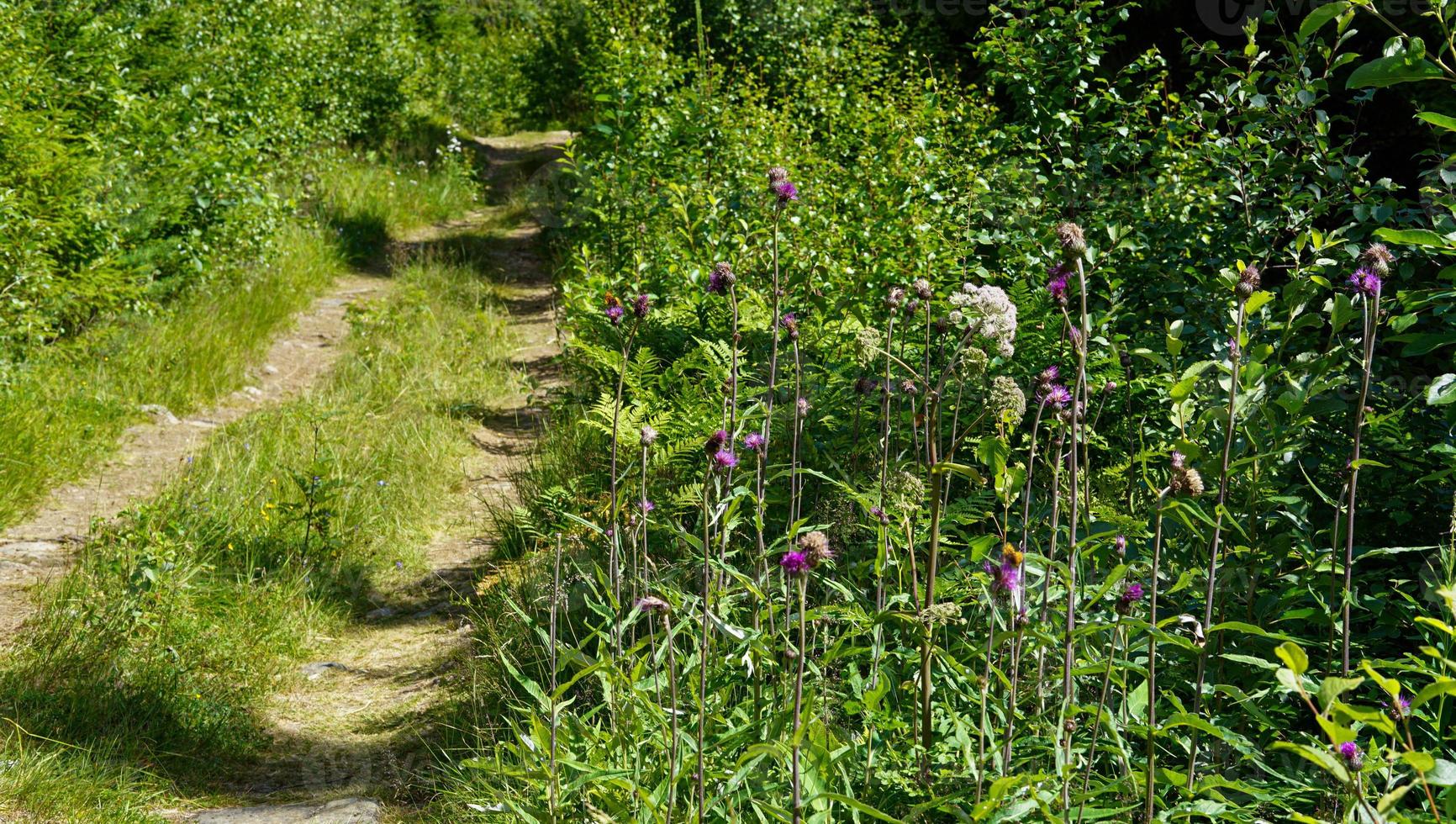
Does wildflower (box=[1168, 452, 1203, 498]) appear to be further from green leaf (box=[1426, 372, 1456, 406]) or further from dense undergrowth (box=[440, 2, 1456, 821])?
green leaf (box=[1426, 372, 1456, 406])

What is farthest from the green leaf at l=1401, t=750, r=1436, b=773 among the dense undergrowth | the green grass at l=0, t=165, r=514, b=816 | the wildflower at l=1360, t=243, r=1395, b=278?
the green grass at l=0, t=165, r=514, b=816

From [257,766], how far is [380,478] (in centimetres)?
204

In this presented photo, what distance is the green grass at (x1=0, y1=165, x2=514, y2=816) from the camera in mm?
3135

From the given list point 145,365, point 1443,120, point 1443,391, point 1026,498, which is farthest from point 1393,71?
point 145,365

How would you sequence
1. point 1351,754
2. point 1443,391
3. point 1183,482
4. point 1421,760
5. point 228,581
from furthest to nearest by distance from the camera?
point 228,581
point 1443,391
point 1183,482
point 1351,754
point 1421,760

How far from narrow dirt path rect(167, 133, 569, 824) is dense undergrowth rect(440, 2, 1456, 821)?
28 cm

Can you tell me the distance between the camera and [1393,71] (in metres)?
1.77

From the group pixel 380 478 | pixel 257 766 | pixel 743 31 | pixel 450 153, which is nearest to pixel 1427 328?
pixel 257 766

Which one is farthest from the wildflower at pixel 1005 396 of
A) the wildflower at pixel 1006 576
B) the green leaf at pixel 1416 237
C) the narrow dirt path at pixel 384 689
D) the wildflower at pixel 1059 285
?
the narrow dirt path at pixel 384 689

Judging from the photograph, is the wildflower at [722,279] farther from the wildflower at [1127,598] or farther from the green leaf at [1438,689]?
the green leaf at [1438,689]

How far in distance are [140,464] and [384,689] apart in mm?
2413

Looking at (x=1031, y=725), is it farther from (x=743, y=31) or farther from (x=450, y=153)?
(x=450, y=153)

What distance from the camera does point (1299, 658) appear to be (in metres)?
1.25

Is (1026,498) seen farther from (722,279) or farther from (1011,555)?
(722,279)
